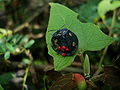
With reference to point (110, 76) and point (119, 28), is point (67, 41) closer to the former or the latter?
point (110, 76)

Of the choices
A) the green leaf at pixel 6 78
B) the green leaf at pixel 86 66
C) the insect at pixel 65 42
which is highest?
the insect at pixel 65 42

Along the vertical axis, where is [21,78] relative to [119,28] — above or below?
below

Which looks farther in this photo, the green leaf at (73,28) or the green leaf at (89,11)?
the green leaf at (89,11)

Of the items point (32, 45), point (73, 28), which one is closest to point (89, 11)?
point (32, 45)

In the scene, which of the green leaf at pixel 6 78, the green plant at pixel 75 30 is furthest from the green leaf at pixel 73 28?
the green leaf at pixel 6 78

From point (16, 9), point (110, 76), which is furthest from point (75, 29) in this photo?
point (16, 9)

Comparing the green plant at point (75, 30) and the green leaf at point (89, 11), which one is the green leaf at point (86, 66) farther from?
the green leaf at point (89, 11)

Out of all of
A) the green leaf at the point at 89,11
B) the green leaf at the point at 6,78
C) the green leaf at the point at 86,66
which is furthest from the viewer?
the green leaf at the point at 89,11
